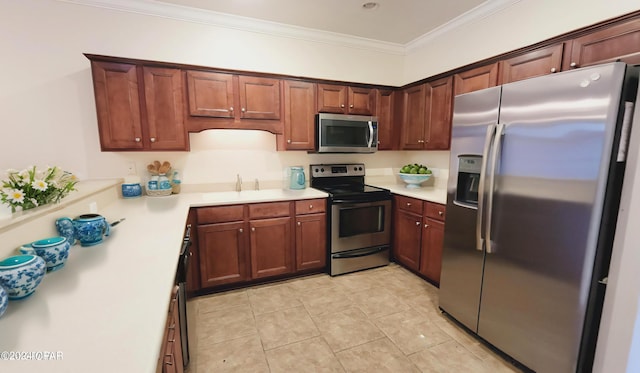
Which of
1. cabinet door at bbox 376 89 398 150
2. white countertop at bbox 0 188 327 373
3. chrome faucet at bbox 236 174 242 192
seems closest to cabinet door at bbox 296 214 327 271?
chrome faucet at bbox 236 174 242 192

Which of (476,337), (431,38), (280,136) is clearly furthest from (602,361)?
(431,38)

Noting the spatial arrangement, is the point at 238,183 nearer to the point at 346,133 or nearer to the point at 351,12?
the point at 346,133

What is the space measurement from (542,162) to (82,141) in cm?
360

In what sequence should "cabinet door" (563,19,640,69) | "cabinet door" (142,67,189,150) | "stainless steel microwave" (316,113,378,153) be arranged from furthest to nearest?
"stainless steel microwave" (316,113,378,153)
"cabinet door" (142,67,189,150)
"cabinet door" (563,19,640,69)

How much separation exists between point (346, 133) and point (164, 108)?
185 centimetres

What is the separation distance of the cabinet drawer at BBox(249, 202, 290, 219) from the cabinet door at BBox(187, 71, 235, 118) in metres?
0.94

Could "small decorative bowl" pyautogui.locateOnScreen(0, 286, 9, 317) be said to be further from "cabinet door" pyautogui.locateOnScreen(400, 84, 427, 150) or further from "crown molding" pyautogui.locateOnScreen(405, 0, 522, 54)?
"crown molding" pyautogui.locateOnScreen(405, 0, 522, 54)

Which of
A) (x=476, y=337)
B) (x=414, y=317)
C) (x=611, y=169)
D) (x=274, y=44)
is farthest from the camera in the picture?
(x=274, y=44)

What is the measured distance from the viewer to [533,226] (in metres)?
1.60

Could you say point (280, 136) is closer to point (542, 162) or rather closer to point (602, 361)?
point (542, 162)

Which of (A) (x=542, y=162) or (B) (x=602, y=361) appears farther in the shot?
(A) (x=542, y=162)

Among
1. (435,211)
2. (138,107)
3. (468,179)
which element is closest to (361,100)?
(435,211)

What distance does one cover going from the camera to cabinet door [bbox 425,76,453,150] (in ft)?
9.12

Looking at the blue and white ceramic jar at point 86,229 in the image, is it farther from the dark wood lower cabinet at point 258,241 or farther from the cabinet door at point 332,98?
the cabinet door at point 332,98
